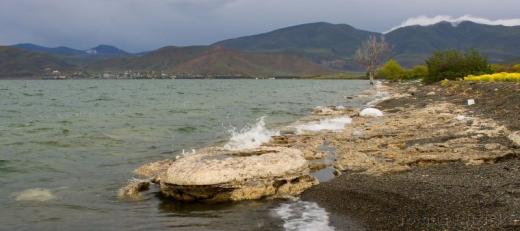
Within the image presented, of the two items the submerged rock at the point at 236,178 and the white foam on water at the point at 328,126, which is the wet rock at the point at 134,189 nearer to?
the submerged rock at the point at 236,178

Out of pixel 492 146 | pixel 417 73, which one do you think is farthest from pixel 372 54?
pixel 492 146

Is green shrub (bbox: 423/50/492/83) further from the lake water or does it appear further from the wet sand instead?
the wet sand

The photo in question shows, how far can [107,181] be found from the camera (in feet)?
56.1

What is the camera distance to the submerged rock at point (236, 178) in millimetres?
13633

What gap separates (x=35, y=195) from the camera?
15133mm

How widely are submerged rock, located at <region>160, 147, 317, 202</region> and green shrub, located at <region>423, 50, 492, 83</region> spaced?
73.3 metres

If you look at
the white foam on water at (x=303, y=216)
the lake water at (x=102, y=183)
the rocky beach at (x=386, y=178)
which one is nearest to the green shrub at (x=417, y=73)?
the lake water at (x=102, y=183)

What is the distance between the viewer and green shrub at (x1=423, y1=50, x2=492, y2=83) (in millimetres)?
82750

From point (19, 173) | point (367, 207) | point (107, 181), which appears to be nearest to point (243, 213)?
point (367, 207)

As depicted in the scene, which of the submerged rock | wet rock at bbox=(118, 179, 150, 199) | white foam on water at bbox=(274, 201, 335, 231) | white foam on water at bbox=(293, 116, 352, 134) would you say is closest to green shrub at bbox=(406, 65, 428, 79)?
white foam on water at bbox=(293, 116, 352, 134)

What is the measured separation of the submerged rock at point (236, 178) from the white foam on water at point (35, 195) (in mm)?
3443

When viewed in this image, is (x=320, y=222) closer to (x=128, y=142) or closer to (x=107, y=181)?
(x=107, y=181)

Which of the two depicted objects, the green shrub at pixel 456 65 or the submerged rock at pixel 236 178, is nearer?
the submerged rock at pixel 236 178

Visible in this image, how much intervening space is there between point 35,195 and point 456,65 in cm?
7973
